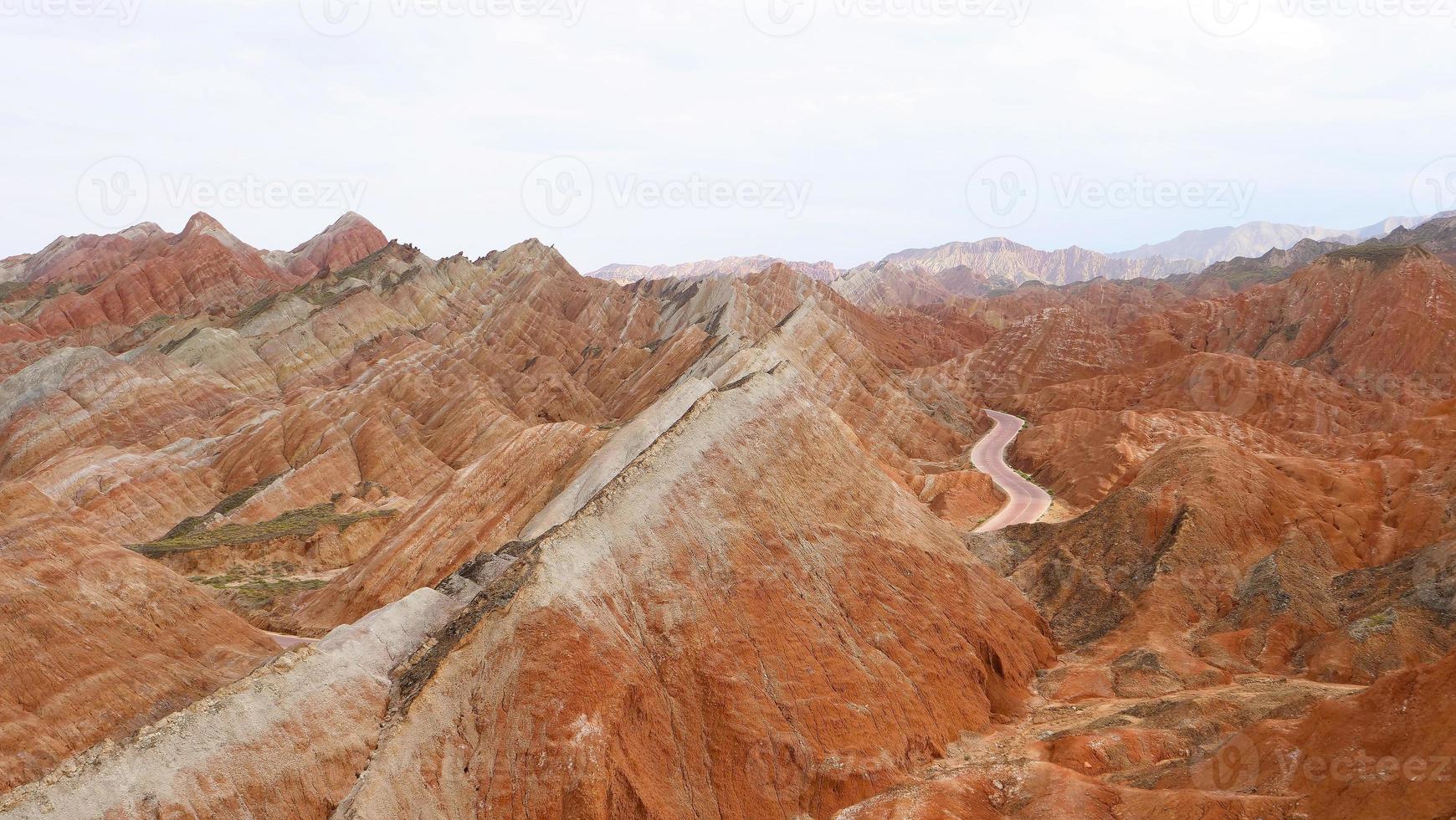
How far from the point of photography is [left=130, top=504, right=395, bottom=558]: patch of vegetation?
2356 inches

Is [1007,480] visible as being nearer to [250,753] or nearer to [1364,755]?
[1364,755]

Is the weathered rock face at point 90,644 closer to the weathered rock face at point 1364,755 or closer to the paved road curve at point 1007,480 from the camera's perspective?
the weathered rock face at point 1364,755

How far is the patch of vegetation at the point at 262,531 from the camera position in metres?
59.8

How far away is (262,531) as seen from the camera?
6406cm

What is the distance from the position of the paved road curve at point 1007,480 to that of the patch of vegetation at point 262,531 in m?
45.2

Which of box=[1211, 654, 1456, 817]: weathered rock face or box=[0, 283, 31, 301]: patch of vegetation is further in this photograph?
box=[0, 283, 31, 301]: patch of vegetation

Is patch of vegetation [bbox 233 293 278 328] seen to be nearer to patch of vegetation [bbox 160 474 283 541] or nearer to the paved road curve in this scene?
patch of vegetation [bbox 160 474 283 541]

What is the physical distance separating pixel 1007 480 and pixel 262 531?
56949 mm

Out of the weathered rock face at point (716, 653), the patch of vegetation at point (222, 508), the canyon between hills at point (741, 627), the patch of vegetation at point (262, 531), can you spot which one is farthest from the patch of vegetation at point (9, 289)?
the weathered rock face at point (716, 653)

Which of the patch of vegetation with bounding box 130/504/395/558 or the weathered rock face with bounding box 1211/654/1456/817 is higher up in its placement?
the patch of vegetation with bounding box 130/504/395/558

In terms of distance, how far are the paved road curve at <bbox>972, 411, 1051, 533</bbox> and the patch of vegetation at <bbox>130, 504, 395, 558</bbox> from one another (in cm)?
4517

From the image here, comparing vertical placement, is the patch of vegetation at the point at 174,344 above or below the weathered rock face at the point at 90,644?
above

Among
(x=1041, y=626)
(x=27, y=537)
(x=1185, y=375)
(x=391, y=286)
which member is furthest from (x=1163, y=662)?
(x=391, y=286)

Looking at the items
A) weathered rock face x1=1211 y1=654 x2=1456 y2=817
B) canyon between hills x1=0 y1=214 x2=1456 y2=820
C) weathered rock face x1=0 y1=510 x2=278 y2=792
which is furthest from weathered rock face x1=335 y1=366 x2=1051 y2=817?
weathered rock face x1=0 y1=510 x2=278 y2=792
